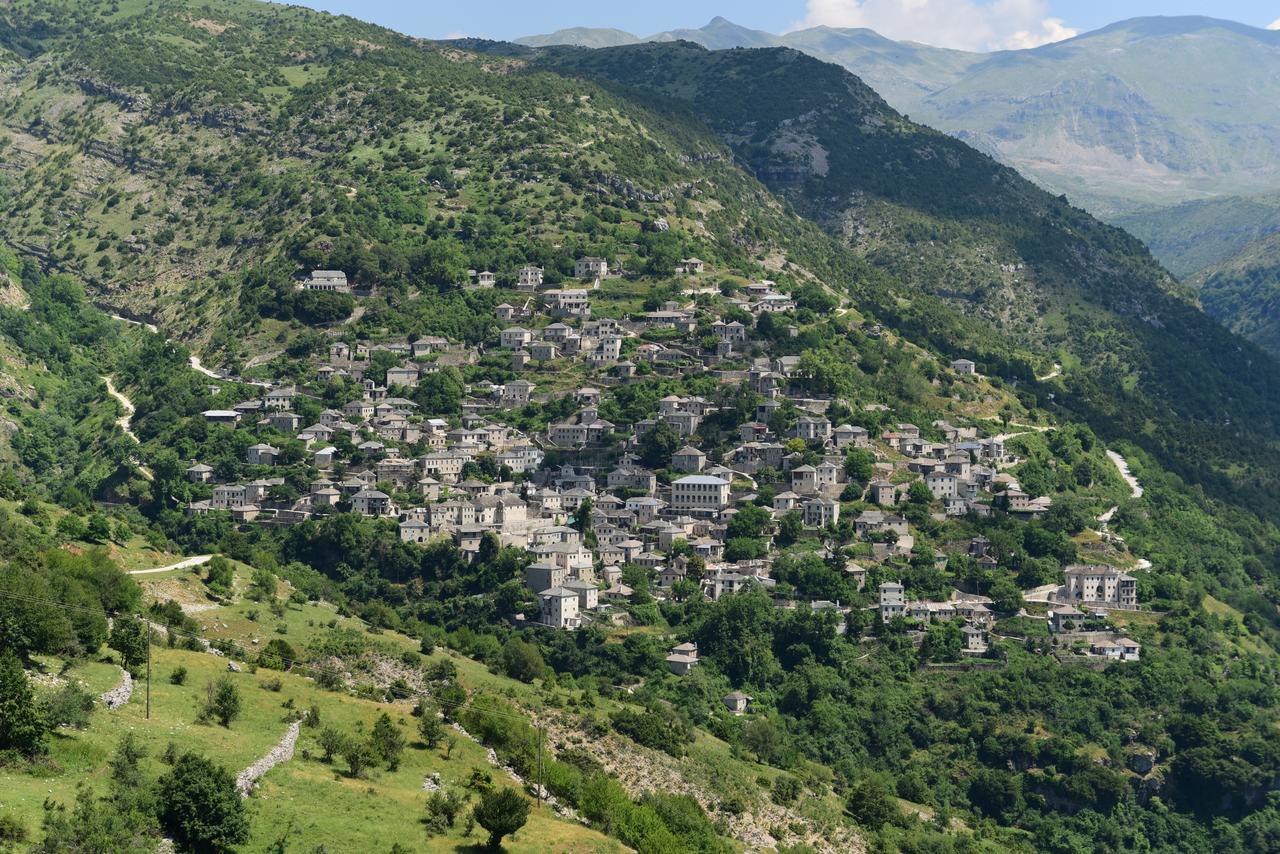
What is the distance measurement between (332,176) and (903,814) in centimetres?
10135

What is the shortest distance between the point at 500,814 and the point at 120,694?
12.3 meters

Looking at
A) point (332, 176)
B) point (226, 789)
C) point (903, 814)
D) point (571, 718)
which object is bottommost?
point (903, 814)

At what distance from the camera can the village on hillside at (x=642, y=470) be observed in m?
105

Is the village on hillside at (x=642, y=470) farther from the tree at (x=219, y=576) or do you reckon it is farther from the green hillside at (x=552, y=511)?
the tree at (x=219, y=576)

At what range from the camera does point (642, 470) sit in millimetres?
117562

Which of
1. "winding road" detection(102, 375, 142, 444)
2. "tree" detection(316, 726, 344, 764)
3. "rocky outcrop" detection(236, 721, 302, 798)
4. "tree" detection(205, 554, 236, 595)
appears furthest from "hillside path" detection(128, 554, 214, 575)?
"winding road" detection(102, 375, 142, 444)

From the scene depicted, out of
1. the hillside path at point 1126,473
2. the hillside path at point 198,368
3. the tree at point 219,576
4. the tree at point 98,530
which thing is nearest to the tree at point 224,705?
the tree at point 219,576

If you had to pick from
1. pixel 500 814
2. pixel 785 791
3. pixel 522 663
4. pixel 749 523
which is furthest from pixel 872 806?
pixel 500 814

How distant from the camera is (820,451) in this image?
119812 mm

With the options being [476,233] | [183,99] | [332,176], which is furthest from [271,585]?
[183,99]

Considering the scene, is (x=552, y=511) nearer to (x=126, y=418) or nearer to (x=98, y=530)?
(x=98, y=530)

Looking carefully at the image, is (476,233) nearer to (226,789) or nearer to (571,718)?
(571,718)

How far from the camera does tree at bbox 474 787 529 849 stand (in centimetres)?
5119

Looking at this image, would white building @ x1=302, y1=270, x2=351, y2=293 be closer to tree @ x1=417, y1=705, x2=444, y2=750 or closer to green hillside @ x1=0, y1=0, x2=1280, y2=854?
green hillside @ x1=0, y1=0, x2=1280, y2=854
